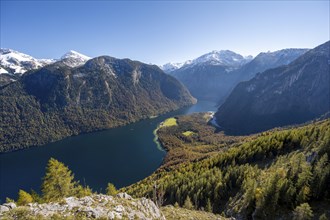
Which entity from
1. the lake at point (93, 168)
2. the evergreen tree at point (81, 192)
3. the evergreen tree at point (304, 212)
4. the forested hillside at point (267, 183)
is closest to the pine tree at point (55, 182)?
the evergreen tree at point (81, 192)

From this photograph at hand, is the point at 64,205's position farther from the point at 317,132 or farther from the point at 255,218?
→ the point at 317,132

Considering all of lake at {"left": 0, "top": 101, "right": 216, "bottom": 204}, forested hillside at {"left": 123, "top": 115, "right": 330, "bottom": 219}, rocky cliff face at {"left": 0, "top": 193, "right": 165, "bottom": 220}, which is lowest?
lake at {"left": 0, "top": 101, "right": 216, "bottom": 204}

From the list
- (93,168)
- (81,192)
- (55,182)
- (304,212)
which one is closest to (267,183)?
(304,212)

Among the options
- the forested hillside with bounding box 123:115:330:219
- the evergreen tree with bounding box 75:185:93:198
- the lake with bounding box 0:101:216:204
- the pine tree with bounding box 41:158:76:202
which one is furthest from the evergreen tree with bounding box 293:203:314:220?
the lake with bounding box 0:101:216:204

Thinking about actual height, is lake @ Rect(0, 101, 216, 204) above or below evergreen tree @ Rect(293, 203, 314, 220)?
below

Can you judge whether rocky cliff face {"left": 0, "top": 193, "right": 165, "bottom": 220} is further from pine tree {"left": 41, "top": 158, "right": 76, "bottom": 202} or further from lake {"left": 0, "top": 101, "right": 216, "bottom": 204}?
lake {"left": 0, "top": 101, "right": 216, "bottom": 204}

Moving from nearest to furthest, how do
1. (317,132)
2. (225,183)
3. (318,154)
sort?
1. (318,154)
2. (225,183)
3. (317,132)

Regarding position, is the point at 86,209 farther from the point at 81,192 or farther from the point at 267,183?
the point at 81,192

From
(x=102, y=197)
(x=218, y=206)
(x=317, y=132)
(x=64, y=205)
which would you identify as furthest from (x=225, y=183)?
(x=64, y=205)

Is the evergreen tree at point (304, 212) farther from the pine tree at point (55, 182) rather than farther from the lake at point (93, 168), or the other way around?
the lake at point (93, 168)
